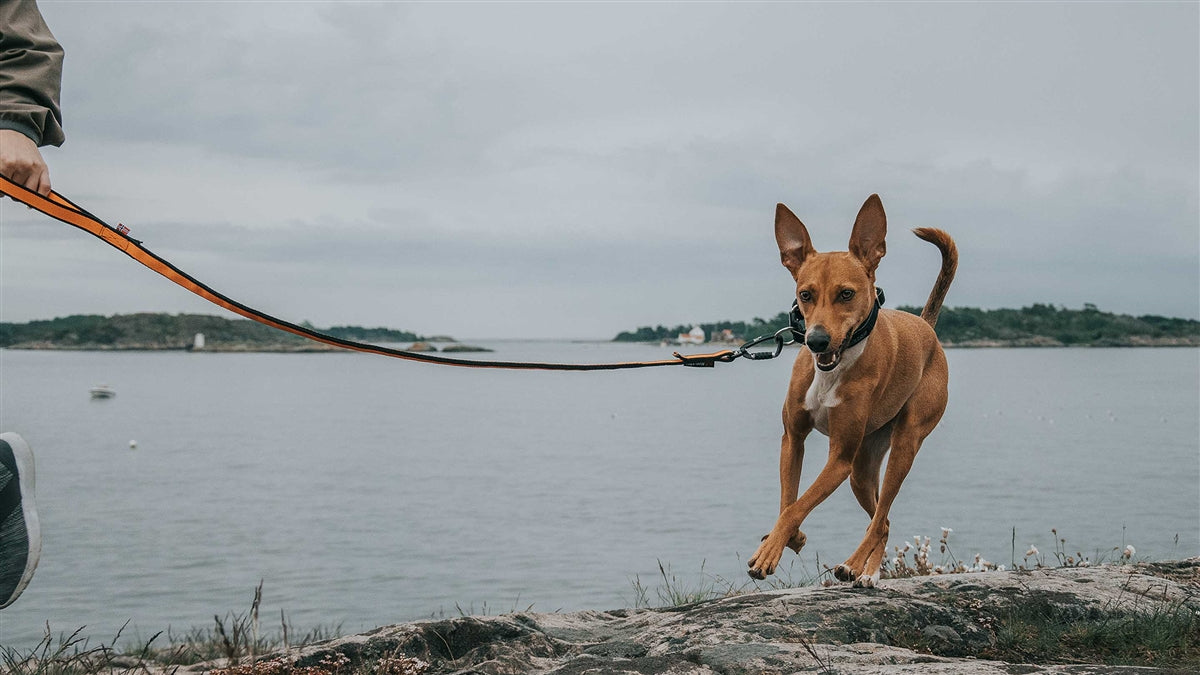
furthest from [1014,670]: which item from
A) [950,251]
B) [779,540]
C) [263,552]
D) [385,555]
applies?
[263,552]

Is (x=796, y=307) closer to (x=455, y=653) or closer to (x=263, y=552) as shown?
(x=455, y=653)

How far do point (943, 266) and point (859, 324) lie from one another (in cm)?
137

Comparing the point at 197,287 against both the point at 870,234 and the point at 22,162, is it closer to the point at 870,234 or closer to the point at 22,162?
the point at 22,162

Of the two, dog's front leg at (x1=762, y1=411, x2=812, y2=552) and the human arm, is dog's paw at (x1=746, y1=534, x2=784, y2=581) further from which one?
the human arm

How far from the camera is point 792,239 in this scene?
5.17 m

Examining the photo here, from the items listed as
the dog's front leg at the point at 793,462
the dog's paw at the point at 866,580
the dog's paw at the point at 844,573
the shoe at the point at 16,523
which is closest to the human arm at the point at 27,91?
the shoe at the point at 16,523

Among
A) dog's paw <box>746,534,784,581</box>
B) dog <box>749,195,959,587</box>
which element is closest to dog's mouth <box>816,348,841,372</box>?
dog <box>749,195,959,587</box>

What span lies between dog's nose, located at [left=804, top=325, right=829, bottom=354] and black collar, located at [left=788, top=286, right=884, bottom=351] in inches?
11.2

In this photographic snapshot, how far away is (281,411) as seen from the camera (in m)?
75.4

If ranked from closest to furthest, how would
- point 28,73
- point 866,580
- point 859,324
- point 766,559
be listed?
point 28,73
point 766,559
point 859,324
point 866,580

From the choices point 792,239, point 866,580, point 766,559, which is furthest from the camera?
point 866,580

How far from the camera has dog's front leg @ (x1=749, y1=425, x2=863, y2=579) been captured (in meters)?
4.77

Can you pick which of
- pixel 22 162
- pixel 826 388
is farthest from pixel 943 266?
pixel 22 162

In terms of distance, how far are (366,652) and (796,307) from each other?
3.30m
